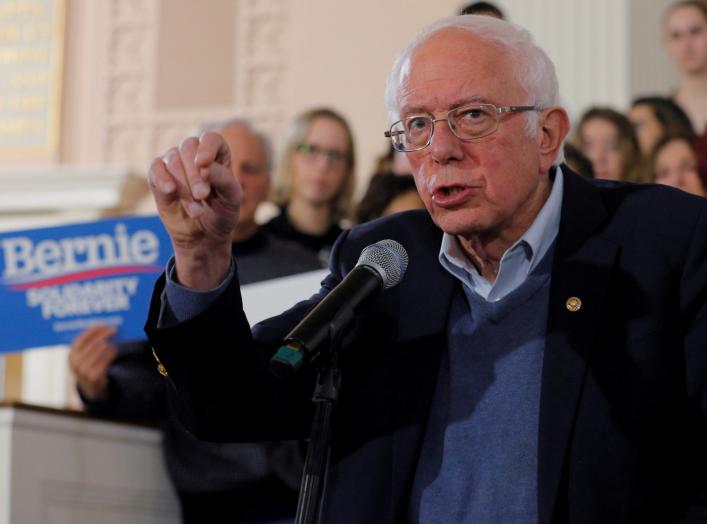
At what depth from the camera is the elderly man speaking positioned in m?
1.83

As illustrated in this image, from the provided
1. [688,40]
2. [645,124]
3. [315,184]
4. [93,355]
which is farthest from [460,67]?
[688,40]

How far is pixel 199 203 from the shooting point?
5.96ft

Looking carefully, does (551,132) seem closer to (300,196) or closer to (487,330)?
(487,330)

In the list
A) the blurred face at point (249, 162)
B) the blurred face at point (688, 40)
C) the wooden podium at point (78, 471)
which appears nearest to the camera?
the wooden podium at point (78, 471)

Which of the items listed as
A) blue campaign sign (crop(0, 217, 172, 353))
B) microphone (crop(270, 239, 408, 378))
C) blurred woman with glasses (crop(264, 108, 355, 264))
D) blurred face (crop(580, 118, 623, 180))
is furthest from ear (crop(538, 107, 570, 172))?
blurred face (crop(580, 118, 623, 180))

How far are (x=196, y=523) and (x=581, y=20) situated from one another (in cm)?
432

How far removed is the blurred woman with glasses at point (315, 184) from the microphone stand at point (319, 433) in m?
2.36

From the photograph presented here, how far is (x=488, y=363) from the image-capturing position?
79.1 inches

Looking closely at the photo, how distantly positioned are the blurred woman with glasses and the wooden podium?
1.00m

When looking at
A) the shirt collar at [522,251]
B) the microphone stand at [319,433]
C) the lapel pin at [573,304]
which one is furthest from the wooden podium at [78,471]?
the lapel pin at [573,304]

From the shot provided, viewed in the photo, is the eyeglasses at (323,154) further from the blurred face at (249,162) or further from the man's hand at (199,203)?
the man's hand at (199,203)

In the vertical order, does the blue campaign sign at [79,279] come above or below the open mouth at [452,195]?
below

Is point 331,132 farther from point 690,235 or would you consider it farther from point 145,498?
point 690,235

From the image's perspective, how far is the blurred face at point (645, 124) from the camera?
5.15 m
